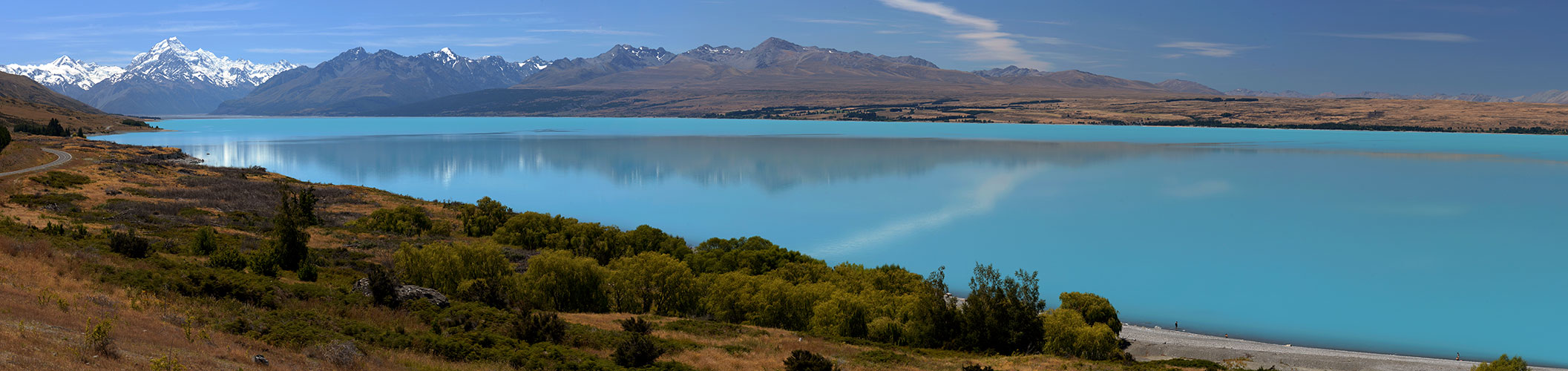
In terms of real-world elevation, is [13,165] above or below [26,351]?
above

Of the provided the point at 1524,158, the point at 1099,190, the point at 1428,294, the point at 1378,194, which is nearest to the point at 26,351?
the point at 1428,294

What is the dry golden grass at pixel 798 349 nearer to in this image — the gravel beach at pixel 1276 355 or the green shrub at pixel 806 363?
the green shrub at pixel 806 363

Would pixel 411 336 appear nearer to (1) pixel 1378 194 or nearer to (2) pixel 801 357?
(2) pixel 801 357

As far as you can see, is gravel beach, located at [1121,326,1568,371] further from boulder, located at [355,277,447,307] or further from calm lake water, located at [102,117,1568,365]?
boulder, located at [355,277,447,307]

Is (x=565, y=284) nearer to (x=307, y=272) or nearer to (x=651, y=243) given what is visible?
(x=307, y=272)

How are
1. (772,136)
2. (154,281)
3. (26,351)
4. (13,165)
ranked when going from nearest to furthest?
1. (26,351)
2. (154,281)
3. (13,165)
4. (772,136)

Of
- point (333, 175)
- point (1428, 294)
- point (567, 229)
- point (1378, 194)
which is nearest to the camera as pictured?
point (1428, 294)

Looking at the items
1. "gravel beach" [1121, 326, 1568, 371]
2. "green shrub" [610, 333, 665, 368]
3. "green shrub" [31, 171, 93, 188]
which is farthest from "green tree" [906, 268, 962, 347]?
"green shrub" [31, 171, 93, 188]

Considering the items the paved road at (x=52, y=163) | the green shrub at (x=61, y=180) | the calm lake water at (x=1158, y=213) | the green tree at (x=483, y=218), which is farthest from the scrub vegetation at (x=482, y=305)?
the paved road at (x=52, y=163)

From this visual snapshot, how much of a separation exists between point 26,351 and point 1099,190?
75274 mm

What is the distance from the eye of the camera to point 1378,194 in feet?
241

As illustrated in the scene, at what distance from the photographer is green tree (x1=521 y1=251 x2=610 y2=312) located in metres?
28.3

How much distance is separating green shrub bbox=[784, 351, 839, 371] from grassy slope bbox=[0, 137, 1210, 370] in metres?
0.85

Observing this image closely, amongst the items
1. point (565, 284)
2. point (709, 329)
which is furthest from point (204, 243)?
point (709, 329)
